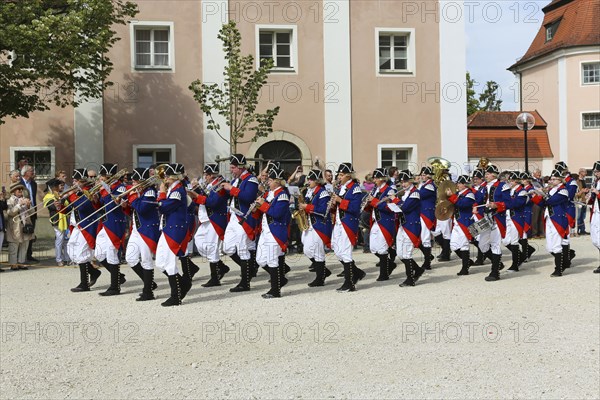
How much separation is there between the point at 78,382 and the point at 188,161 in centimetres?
1607

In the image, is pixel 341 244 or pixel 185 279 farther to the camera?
pixel 341 244

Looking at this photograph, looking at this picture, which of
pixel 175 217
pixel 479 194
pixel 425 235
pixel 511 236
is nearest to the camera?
pixel 175 217

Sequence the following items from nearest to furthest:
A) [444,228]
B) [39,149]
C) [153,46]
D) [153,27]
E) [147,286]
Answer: [147,286] → [444,228] → [39,149] → [153,27] → [153,46]

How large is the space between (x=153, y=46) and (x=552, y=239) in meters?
13.6

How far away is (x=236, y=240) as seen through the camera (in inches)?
466

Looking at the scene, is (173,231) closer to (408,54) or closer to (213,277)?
(213,277)

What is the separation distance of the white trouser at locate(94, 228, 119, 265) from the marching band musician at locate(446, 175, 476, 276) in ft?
18.9

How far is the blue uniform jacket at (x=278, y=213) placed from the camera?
1107 cm

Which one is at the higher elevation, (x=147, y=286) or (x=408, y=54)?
(x=408, y=54)

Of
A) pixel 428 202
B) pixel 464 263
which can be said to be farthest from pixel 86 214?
pixel 464 263

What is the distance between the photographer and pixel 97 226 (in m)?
11.8

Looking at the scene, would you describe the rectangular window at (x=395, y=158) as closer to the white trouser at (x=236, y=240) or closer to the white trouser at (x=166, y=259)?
the white trouser at (x=236, y=240)

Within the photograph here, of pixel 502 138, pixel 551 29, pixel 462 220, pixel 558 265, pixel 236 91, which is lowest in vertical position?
pixel 558 265

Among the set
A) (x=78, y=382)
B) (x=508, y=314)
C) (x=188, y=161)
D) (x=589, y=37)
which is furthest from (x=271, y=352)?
(x=589, y=37)
